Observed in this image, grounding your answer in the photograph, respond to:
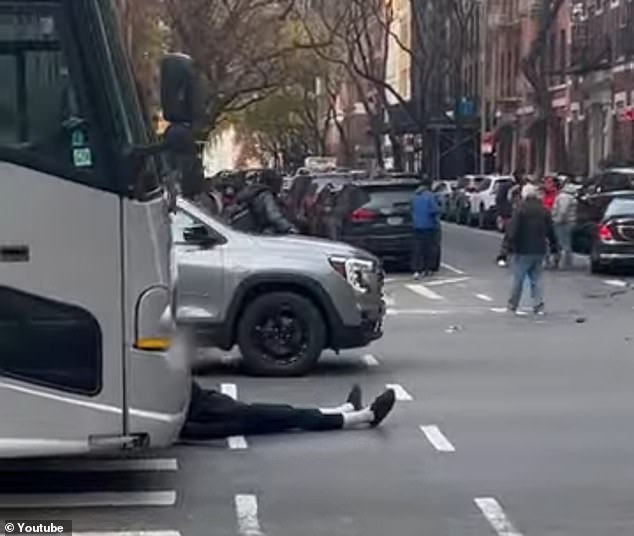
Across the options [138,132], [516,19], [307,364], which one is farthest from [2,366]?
[516,19]

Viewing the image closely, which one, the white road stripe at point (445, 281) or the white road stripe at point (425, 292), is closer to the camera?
the white road stripe at point (425, 292)

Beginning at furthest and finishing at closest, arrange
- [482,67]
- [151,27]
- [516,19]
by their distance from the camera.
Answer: [482,67]
[516,19]
[151,27]

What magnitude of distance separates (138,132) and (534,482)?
10.6ft

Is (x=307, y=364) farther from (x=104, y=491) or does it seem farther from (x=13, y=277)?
(x=13, y=277)

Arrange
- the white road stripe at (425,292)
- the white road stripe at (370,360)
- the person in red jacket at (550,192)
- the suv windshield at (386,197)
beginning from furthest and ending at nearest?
the person in red jacket at (550,192), the suv windshield at (386,197), the white road stripe at (425,292), the white road stripe at (370,360)

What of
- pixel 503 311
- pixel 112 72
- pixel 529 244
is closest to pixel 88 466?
pixel 112 72

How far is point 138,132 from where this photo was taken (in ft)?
33.9

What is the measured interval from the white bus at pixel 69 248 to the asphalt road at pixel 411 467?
0.65m

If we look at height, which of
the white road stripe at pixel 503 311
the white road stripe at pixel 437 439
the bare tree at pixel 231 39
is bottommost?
the white road stripe at pixel 503 311

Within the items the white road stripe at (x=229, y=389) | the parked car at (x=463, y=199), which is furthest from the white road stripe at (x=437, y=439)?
the parked car at (x=463, y=199)

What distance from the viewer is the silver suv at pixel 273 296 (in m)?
Answer: 16.2

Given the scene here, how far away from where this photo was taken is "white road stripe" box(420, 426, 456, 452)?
41.0ft

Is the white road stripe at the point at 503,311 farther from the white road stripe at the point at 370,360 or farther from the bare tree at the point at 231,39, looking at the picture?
the bare tree at the point at 231,39

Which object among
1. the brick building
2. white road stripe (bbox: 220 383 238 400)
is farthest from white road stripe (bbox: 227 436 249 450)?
the brick building
